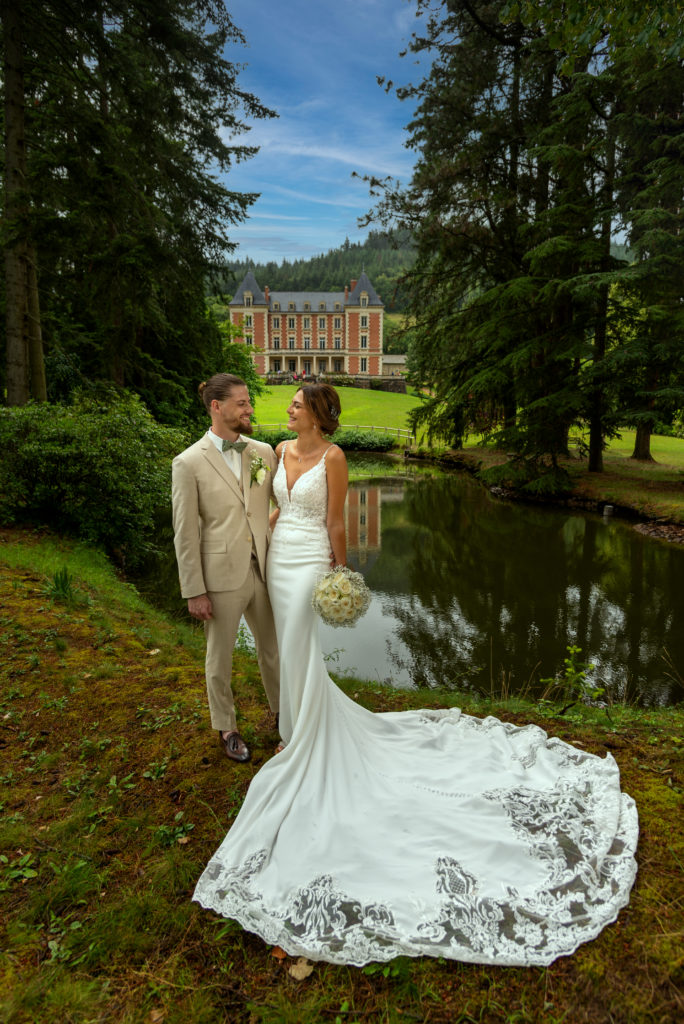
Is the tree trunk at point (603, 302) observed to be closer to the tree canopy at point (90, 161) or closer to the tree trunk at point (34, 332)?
the tree canopy at point (90, 161)

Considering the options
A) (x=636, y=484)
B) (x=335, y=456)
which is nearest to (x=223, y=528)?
(x=335, y=456)

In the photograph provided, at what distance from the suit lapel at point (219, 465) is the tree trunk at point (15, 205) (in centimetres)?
686

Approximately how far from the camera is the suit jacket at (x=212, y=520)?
2828 millimetres

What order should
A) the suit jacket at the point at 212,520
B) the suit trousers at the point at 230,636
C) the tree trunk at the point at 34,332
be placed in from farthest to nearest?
the tree trunk at the point at 34,332 → the suit trousers at the point at 230,636 → the suit jacket at the point at 212,520

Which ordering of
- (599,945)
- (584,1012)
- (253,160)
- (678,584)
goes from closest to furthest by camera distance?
(584,1012), (599,945), (678,584), (253,160)

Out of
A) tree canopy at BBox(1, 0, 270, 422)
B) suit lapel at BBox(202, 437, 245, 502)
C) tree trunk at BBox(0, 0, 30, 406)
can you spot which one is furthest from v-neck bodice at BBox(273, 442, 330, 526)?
tree trunk at BBox(0, 0, 30, 406)

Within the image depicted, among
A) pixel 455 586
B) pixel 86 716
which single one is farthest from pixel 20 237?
pixel 455 586

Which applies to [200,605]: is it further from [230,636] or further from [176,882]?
[176,882]

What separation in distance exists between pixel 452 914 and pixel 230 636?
1.62 meters

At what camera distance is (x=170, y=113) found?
1024cm

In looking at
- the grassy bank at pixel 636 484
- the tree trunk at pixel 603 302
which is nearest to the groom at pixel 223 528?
the grassy bank at pixel 636 484

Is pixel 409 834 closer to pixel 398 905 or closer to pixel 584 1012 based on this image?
pixel 398 905

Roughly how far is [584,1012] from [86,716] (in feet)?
9.76

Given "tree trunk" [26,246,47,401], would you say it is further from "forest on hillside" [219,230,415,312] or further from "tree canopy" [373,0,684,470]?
"forest on hillside" [219,230,415,312]
